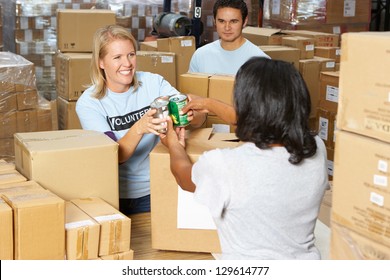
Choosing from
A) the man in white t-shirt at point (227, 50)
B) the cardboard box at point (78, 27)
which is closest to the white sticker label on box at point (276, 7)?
the cardboard box at point (78, 27)

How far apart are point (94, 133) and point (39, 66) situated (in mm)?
4646

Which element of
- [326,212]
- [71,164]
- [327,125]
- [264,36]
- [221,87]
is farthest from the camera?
[264,36]

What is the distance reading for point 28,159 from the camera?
2393 millimetres

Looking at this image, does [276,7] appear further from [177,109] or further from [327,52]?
[177,109]

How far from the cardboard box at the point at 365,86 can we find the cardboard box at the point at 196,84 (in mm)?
1519

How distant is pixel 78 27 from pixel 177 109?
2.40 meters

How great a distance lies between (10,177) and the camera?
244 cm

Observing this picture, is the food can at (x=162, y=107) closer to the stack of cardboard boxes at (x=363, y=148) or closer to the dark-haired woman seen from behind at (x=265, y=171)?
the dark-haired woman seen from behind at (x=265, y=171)

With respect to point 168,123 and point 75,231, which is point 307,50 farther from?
point 75,231

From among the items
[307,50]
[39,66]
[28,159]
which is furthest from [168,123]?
[39,66]

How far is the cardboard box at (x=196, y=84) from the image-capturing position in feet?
10.8

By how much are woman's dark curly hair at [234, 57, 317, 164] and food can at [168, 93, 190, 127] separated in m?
0.62

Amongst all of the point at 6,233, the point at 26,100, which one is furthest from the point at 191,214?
the point at 26,100

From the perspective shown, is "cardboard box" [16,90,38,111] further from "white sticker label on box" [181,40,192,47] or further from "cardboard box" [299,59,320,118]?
"cardboard box" [299,59,320,118]
